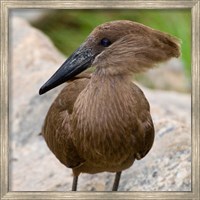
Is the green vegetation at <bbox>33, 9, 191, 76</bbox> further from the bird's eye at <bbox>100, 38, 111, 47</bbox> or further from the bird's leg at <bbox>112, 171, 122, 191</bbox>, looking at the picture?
the bird's eye at <bbox>100, 38, 111, 47</bbox>

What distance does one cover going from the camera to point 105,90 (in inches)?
136

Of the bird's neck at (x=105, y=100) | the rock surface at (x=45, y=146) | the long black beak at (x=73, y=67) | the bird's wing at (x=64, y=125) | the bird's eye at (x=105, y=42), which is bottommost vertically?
the rock surface at (x=45, y=146)

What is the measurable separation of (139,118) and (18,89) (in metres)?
1.70

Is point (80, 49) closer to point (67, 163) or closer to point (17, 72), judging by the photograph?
point (67, 163)

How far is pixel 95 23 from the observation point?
6.61 meters

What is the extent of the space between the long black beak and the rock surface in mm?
781

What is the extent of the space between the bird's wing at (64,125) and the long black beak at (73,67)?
0.27 metres

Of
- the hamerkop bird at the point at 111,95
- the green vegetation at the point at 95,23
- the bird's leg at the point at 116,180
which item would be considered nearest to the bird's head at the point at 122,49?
the hamerkop bird at the point at 111,95

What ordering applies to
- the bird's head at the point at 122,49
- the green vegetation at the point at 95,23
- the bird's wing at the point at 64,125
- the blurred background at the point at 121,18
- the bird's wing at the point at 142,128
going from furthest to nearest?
the blurred background at the point at 121,18
the green vegetation at the point at 95,23
the bird's wing at the point at 64,125
the bird's wing at the point at 142,128
the bird's head at the point at 122,49

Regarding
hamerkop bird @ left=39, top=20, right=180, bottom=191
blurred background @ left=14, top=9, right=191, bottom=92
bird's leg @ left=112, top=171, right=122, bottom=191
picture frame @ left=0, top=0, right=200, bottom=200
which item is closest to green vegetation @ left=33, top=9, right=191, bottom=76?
blurred background @ left=14, top=9, right=191, bottom=92

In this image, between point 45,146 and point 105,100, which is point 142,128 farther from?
point 45,146

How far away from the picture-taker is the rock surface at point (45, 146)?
13.4 ft

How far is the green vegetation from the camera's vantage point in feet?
19.8

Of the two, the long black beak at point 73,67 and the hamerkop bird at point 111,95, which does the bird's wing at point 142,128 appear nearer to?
the hamerkop bird at point 111,95
